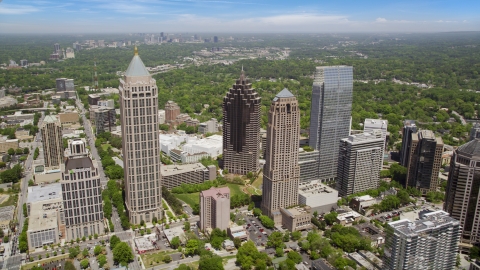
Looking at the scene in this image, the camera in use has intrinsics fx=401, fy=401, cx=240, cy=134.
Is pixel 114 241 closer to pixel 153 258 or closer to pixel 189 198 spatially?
pixel 153 258

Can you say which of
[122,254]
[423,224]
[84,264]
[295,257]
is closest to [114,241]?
[122,254]

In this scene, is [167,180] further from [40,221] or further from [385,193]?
[385,193]

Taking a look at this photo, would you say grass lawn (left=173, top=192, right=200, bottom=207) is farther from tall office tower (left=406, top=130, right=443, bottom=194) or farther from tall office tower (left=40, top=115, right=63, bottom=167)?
tall office tower (left=406, top=130, right=443, bottom=194)

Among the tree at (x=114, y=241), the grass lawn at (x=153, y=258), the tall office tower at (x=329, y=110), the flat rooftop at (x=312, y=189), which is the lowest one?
the grass lawn at (x=153, y=258)

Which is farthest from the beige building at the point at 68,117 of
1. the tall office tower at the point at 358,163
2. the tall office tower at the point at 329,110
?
the tall office tower at the point at 358,163

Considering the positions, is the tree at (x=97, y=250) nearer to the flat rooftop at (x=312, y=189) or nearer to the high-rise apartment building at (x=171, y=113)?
the flat rooftop at (x=312, y=189)

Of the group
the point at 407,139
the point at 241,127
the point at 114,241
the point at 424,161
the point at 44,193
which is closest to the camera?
the point at 114,241
